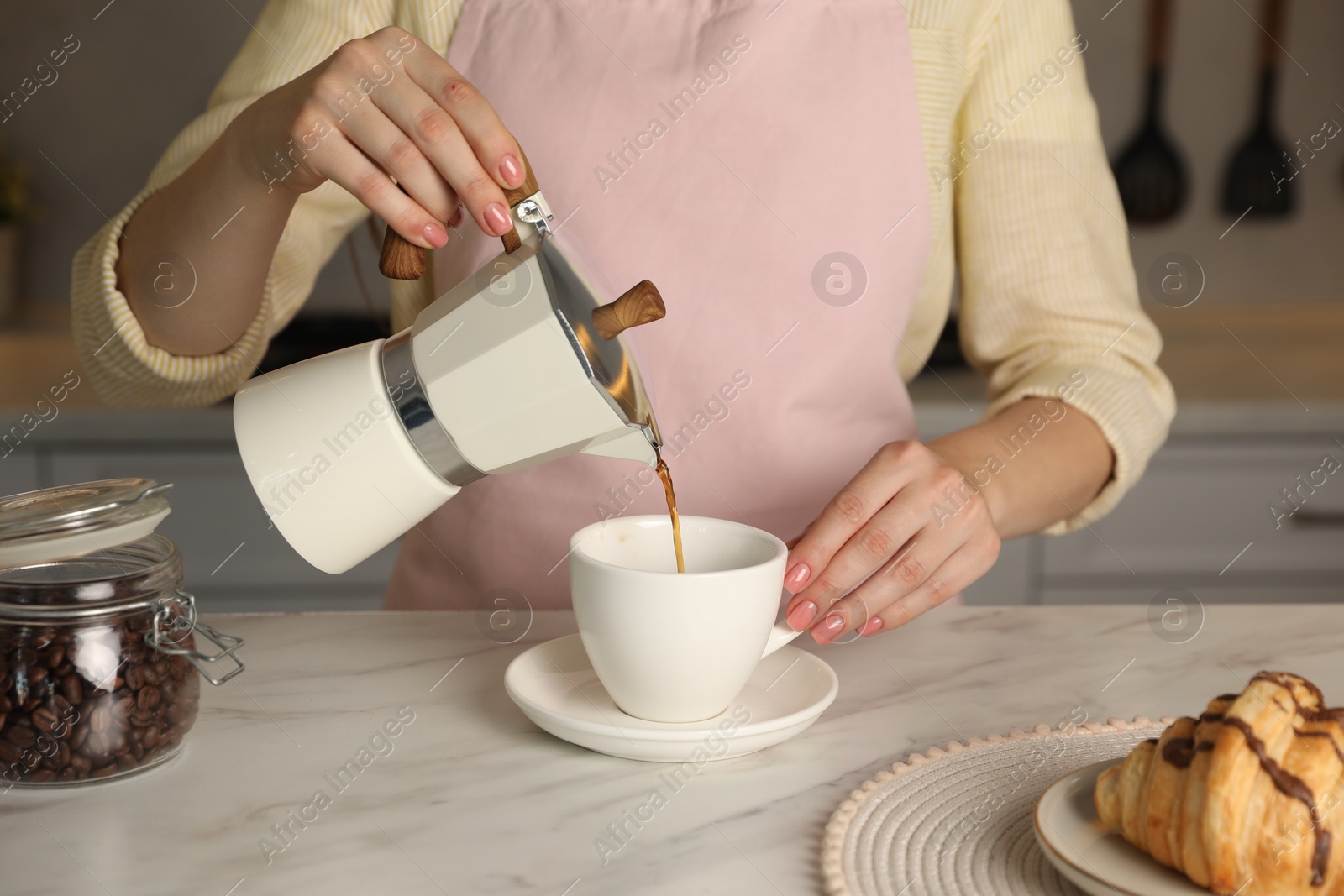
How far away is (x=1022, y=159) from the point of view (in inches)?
41.1

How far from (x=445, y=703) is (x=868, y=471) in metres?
0.30

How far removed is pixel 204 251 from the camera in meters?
0.86

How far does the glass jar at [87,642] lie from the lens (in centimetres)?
57

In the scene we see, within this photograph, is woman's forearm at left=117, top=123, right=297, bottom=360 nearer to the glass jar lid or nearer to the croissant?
the glass jar lid

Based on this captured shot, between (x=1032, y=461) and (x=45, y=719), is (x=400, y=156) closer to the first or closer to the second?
(x=45, y=719)

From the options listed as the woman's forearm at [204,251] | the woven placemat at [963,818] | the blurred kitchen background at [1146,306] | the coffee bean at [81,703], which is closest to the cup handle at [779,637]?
the woven placemat at [963,818]

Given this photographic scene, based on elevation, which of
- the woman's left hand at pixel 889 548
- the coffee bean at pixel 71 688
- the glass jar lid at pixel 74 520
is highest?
the glass jar lid at pixel 74 520

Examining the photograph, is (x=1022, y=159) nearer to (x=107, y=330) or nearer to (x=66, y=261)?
(x=107, y=330)

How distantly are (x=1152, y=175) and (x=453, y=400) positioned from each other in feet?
6.78

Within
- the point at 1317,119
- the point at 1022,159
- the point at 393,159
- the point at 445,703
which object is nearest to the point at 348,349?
the point at 393,159

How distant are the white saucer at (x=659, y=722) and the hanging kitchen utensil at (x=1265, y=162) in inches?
77.3

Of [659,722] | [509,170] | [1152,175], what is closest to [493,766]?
[659,722]

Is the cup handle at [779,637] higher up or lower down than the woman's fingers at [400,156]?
lower down

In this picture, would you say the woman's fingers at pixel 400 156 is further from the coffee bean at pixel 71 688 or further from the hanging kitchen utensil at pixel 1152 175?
the hanging kitchen utensil at pixel 1152 175
